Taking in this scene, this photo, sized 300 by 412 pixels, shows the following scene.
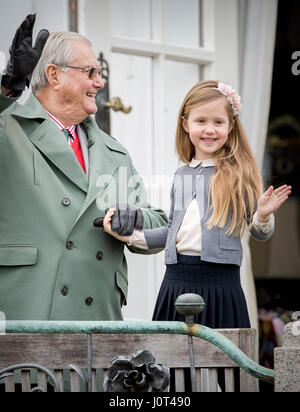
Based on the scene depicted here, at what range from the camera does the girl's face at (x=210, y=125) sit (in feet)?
8.99

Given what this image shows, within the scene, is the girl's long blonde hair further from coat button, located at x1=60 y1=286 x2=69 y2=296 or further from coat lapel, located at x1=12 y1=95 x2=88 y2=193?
coat button, located at x1=60 y1=286 x2=69 y2=296

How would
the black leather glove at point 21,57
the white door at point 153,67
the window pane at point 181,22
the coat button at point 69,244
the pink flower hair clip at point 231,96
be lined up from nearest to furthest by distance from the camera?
the black leather glove at point 21,57, the coat button at point 69,244, the pink flower hair clip at point 231,96, the white door at point 153,67, the window pane at point 181,22

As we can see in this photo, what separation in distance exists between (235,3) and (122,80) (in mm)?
802

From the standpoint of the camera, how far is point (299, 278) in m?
6.43

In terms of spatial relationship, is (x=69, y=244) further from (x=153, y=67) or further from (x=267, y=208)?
(x=153, y=67)

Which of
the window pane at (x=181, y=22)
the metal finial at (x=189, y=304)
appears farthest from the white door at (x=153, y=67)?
the metal finial at (x=189, y=304)

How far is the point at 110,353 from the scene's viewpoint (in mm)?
2186

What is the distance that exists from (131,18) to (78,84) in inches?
56.7

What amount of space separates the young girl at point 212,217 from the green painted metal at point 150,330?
21.3 inches

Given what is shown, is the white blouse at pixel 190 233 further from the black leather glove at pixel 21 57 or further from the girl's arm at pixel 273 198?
the black leather glove at pixel 21 57

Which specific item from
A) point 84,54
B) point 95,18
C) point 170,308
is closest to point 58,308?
point 170,308

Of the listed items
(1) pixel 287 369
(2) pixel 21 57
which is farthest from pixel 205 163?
(1) pixel 287 369

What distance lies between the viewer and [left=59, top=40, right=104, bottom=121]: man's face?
2777 millimetres

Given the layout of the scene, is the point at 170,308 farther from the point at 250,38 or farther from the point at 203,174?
the point at 250,38
